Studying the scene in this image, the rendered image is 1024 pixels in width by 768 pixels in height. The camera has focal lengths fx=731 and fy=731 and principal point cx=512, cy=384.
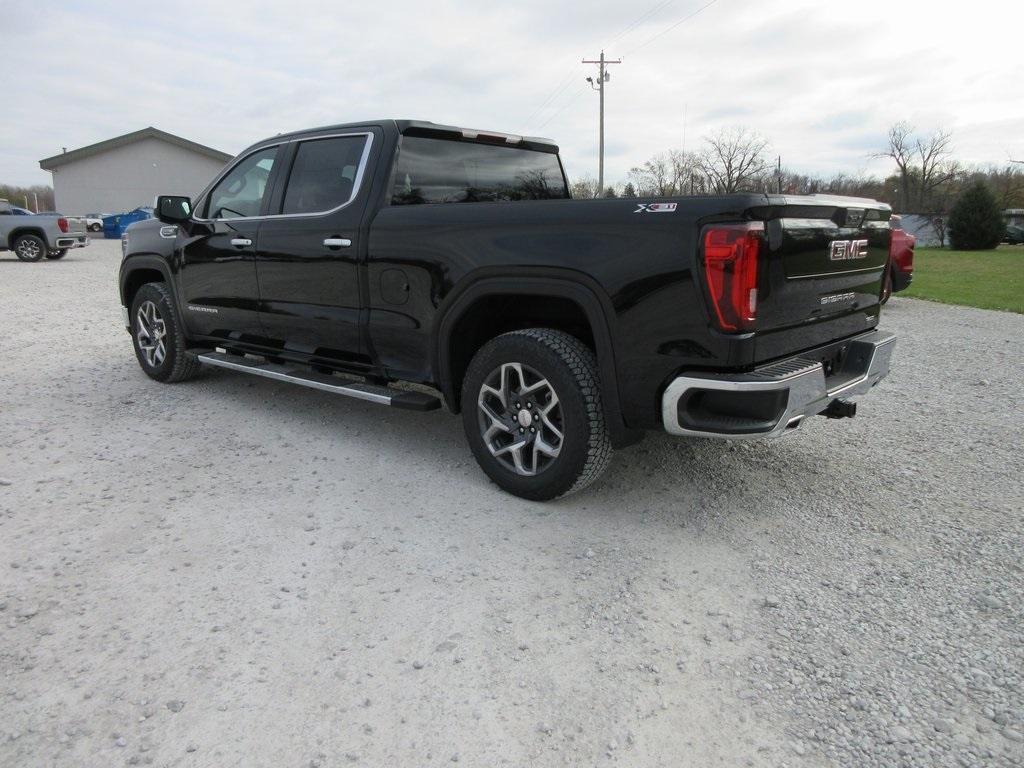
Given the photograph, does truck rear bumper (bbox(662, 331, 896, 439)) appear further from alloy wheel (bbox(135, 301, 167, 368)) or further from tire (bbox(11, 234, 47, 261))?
tire (bbox(11, 234, 47, 261))

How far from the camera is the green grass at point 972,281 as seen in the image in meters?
13.1

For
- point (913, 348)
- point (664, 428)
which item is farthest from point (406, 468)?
point (913, 348)

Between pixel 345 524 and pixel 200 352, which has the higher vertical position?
pixel 200 352

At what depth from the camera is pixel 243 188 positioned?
5336mm

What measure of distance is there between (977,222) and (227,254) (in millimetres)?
34745

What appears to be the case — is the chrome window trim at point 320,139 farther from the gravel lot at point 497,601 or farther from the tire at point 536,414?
the gravel lot at point 497,601

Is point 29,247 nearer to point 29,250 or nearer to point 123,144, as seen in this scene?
point 29,250

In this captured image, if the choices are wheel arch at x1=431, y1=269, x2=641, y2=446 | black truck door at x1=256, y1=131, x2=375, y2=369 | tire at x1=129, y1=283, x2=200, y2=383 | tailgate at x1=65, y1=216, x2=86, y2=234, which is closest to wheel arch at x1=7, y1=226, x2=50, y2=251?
tailgate at x1=65, y1=216, x2=86, y2=234

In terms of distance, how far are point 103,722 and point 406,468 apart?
2269mm

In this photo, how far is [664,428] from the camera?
324 centimetres

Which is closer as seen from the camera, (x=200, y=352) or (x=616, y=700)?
(x=616, y=700)

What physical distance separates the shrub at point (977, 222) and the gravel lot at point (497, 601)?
106 ft

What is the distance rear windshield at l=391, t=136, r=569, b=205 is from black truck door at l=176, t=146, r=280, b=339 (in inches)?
48.6

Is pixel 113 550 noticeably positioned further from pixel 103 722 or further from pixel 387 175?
pixel 387 175
